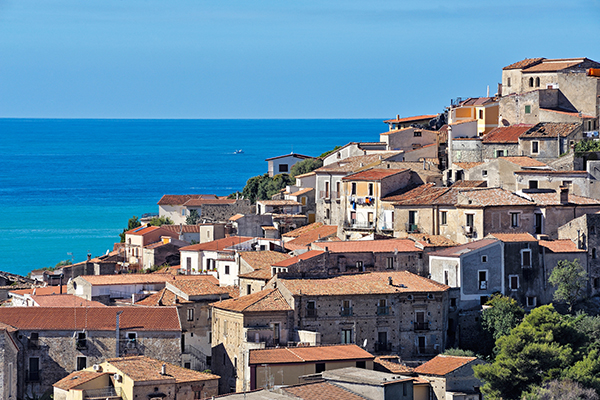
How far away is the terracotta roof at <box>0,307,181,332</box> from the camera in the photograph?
37.4 metres

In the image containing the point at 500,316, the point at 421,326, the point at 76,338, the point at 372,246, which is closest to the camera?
the point at 76,338

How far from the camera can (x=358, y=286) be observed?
38.8 metres

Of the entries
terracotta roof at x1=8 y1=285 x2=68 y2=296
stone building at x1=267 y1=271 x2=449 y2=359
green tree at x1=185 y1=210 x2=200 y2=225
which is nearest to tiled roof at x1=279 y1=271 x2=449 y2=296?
stone building at x1=267 y1=271 x2=449 y2=359

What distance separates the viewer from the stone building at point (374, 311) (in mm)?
37906

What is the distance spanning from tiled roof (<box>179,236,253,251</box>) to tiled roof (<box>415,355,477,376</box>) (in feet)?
44.7

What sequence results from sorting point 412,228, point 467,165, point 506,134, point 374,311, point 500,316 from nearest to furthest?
point 374,311 < point 500,316 < point 412,228 < point 467,165 < point 506,134

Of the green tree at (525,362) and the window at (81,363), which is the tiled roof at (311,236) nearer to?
the window at (81,363)

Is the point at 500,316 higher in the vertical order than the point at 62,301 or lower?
lower

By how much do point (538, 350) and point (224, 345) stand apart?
9.99 metres

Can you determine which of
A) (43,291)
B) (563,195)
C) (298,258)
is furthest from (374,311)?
(43,291)

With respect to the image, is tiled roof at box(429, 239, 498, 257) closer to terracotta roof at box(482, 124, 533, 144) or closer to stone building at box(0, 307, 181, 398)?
stone building at box(0, 307, 181, 398)

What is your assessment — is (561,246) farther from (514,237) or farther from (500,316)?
(500,316)

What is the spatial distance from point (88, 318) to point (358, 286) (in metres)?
8.77

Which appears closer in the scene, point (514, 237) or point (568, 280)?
point (568, 280)
